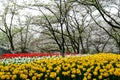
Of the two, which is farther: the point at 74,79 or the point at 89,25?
the point at 89,25

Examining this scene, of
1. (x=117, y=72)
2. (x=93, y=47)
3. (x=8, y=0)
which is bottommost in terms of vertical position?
(x=93, y=47)

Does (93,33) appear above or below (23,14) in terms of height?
below

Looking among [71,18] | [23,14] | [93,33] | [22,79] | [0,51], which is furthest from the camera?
[93,33]

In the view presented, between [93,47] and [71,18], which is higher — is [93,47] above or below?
below

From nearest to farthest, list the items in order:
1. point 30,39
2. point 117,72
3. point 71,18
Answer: point 117,72 < point 71,18 < point 30,39

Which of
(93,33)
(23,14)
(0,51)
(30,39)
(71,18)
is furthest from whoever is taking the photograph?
(30,39)

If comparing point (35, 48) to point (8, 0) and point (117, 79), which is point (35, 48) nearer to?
point (8, 0)

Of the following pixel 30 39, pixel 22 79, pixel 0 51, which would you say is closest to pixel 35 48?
pixel 30 39

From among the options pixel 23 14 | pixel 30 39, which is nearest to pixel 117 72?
pixel 23 14

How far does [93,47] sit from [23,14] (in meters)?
13.0

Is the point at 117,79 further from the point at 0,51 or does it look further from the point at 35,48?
the point at 35,48

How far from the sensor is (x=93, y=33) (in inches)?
1786

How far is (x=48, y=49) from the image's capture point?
47.8 meters

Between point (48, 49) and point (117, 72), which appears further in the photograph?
point (48, 49)
